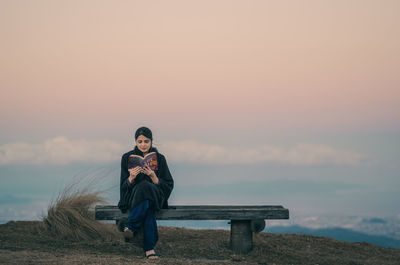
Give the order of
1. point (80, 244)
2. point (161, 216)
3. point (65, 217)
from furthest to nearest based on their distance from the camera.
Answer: point (65, 217) < point (80, 244) < point (161, 216)

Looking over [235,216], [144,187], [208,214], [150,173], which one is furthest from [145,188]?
[235,216]

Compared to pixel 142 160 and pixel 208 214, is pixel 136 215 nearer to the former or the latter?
pixel 142 160

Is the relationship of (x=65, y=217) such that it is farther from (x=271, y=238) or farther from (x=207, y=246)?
(x=271, y=238)

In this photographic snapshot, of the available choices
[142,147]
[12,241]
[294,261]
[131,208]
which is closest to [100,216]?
[131,208]

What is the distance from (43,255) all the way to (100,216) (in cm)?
103

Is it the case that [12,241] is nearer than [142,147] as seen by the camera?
No

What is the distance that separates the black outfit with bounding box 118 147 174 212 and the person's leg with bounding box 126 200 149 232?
2.0 inches

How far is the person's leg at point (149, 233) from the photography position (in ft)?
23.5

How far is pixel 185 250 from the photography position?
8.05 meters

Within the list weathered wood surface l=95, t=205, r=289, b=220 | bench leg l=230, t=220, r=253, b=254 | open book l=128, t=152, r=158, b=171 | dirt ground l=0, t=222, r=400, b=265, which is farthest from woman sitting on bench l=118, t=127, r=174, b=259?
bench leg l=230, t=220, r=253, b=254

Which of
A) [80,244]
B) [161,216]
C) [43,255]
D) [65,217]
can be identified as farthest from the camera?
[65,217]

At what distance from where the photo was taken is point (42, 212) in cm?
924

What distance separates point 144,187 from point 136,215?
15.6 inches

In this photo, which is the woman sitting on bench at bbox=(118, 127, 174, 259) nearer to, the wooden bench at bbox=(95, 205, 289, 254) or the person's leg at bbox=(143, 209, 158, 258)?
the person's leg at bbox=(143, 209, 158, 258)
